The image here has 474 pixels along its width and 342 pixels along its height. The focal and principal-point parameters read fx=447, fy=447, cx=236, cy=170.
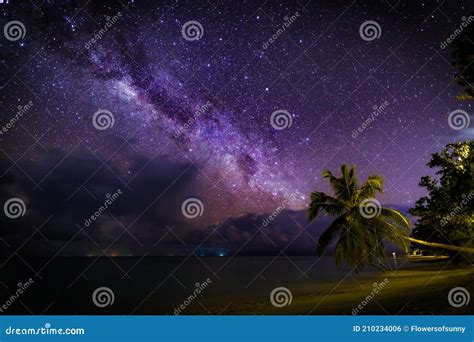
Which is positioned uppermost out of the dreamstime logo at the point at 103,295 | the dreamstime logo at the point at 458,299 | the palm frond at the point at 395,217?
the palm frond at the point at 395,217

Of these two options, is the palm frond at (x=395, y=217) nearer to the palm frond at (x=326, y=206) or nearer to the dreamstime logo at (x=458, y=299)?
the palm frond at (x=326, y=206)

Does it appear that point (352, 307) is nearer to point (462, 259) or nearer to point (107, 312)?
point (107, 312)

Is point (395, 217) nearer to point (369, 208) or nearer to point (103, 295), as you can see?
point (369, 208)

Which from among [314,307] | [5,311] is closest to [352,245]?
[314,307]

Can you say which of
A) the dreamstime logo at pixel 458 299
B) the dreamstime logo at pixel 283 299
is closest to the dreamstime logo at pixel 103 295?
the dreamstime logo at pixel 283 299

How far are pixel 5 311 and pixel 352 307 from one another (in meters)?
17.3

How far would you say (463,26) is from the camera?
43.7 ft

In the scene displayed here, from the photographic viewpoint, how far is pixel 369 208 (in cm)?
2147
